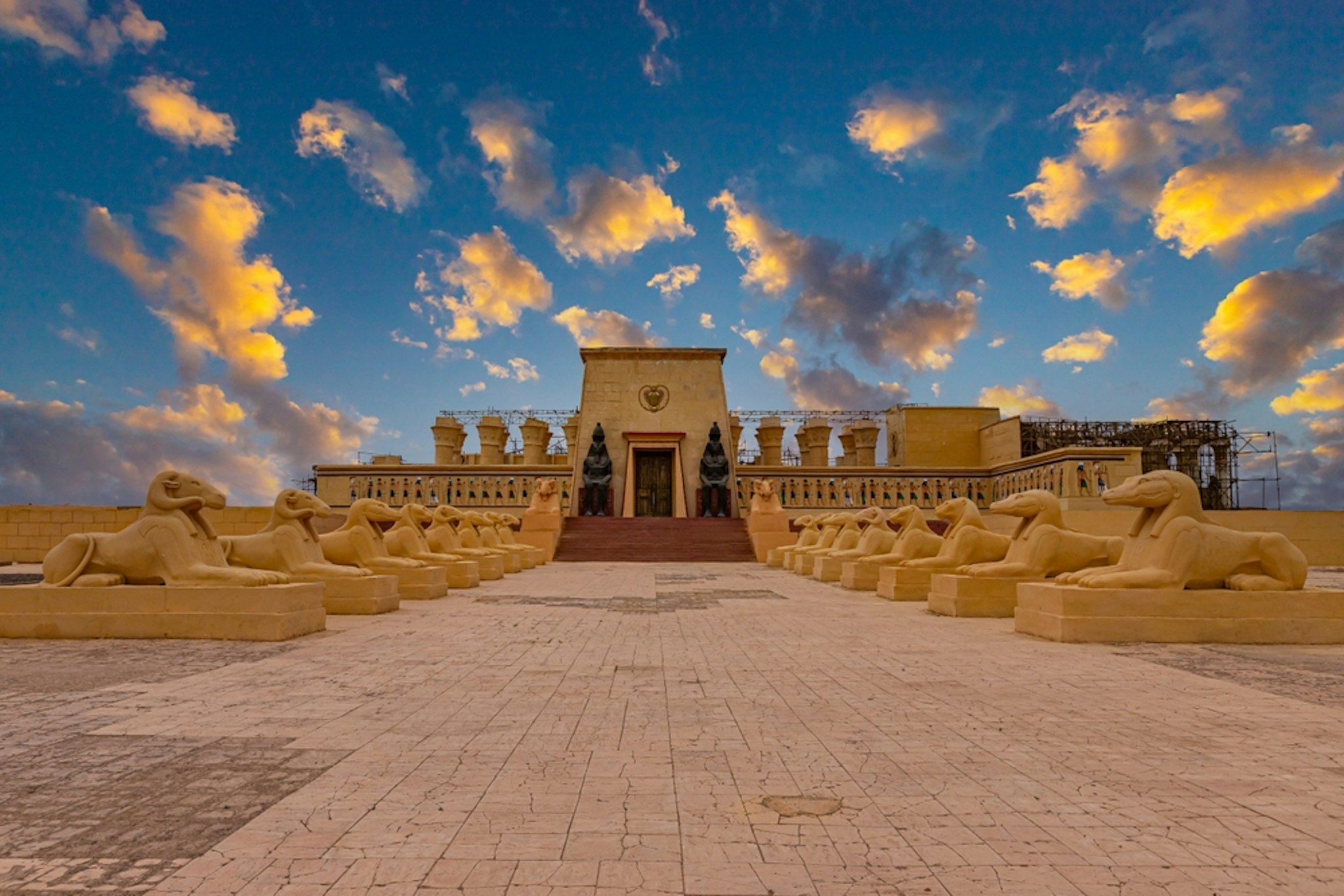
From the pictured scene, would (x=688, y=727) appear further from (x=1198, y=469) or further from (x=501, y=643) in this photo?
(x=1198, y=469)

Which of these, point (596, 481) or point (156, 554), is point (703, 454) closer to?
point (596, 481)

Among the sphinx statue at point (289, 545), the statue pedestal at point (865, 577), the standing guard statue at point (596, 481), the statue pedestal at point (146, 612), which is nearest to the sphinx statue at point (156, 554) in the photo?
the statue pedestal at point (146, 612)

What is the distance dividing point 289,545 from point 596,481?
64.3 feet

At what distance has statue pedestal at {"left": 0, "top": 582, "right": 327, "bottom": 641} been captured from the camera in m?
7.73

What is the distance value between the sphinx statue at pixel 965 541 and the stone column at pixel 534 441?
2488 cm

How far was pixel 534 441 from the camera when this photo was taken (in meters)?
35.1

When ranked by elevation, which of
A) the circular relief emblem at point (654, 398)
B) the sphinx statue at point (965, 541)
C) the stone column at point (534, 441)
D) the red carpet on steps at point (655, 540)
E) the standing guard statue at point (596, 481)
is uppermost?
the circular relief emblem at point (654, 398)

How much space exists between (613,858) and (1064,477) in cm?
2339

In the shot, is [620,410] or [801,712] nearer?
[801,712]

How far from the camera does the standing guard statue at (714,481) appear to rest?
94.5 ft

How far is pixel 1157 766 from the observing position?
381 cm

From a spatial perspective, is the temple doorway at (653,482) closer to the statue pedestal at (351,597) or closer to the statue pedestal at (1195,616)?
the statue pedestal at (351,597)

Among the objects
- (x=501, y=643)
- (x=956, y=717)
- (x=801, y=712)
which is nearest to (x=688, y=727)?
(x=801, y=712)

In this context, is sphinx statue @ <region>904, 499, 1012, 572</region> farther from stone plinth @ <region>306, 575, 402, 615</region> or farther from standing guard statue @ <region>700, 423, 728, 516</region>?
standing guard statue @ <region>700, 423, 728, 516</region>
